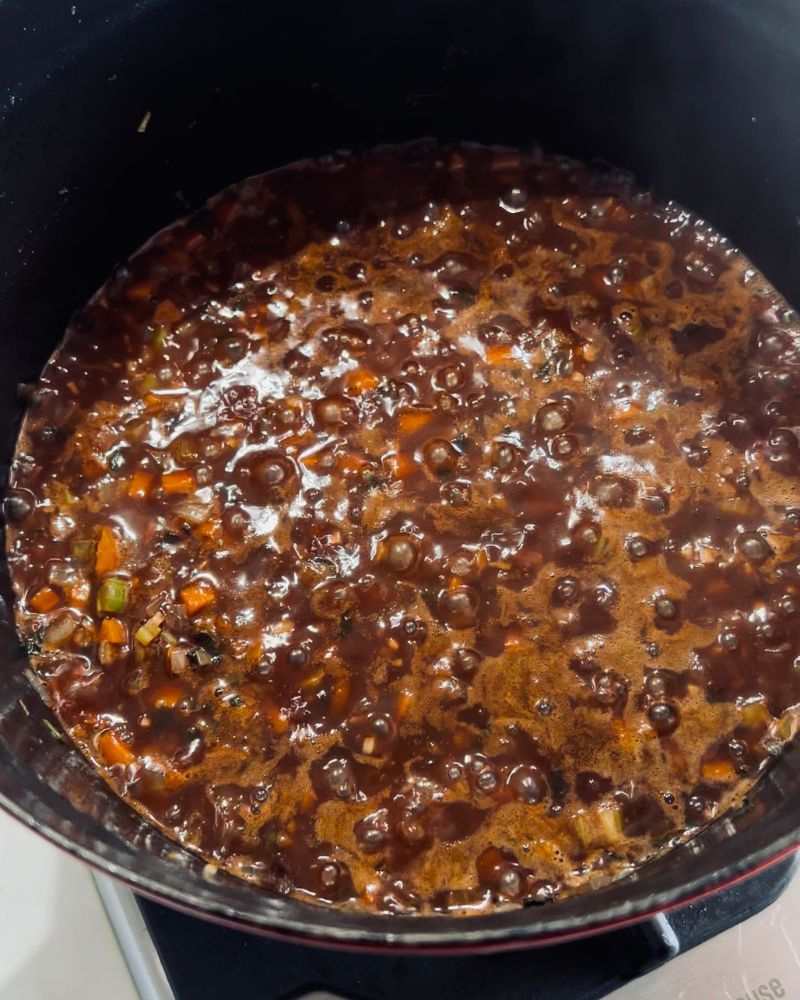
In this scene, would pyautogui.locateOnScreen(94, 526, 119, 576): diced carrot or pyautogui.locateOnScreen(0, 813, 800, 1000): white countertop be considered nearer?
pyautogui.locateOnScreen(0, 813, 800, 1000): white countertop

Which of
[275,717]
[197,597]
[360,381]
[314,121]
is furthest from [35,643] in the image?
[314,121]

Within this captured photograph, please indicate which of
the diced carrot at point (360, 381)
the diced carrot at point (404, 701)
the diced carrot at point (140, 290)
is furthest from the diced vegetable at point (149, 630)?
the diced carrot at point (140, 290)

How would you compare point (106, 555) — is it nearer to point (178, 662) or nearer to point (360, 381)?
point (178, 662)

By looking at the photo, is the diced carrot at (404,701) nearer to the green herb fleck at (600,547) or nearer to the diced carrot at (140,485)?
the green herb fleck at (600,547)

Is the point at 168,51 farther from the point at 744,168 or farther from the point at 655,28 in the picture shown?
the point at 744,168

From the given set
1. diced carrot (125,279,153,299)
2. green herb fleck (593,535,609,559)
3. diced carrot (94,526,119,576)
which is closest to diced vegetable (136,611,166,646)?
diced carrot (94,526,119,576)

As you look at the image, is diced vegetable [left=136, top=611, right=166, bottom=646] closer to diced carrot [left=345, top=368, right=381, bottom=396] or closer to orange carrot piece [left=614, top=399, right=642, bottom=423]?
diced carrot [left=345, top=368, right=381, bottom=396]

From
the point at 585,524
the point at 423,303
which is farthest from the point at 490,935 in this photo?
the point at 423,303

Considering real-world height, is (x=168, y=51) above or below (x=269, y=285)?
above
